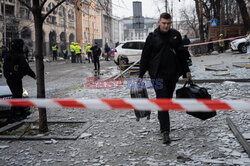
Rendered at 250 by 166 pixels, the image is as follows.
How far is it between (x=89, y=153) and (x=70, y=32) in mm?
60017

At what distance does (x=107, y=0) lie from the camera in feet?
19.5

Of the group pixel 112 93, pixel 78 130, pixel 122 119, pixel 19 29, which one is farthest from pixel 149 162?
pixel 19 29

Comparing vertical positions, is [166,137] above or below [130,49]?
below

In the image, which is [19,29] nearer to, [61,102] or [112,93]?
[112,93]

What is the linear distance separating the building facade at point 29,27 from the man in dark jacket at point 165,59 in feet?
90.5

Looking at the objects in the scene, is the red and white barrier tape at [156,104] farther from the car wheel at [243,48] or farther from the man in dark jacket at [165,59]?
the car wheel at [243,48]

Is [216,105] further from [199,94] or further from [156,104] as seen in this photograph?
[199,94]

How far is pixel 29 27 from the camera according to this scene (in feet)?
135

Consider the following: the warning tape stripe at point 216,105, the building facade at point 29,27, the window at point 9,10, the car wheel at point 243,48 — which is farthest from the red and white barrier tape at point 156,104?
the window at point 9,10

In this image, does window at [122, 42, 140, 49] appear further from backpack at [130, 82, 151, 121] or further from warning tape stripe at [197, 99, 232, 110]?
warning tape stripe at [197, 99, 232, 110]

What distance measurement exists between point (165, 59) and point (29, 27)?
3970cm

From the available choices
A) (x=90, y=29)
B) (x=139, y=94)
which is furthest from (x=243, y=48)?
(x=90, y=29)

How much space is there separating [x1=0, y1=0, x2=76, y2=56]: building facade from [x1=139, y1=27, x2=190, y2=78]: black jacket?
90.3ft

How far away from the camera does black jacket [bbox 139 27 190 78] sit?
448 centimetres
